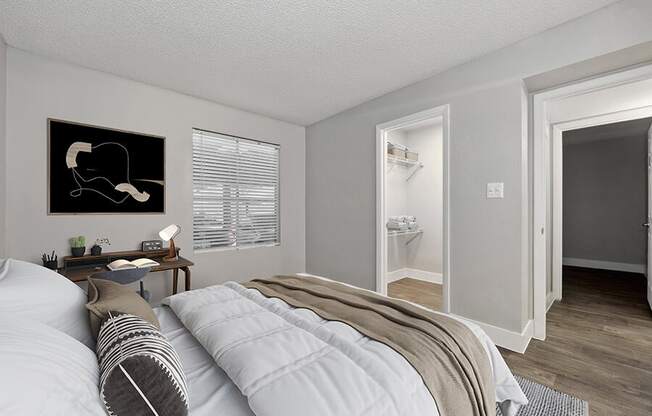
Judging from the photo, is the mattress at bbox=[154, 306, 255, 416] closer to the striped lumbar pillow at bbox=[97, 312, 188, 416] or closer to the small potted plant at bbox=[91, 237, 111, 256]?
the striped lumbar pillow at bbox=[97, 312, 188, 416]

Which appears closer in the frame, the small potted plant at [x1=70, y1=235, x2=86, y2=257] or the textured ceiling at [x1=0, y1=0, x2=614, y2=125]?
the textured ceiling at [x1=0, y1=0, x2=614, y2=125]

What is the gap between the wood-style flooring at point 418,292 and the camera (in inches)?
144

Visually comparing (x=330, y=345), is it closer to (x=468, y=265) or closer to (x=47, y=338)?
(x=47, y=338)

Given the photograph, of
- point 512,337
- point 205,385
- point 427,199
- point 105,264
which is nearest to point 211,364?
point 205,385

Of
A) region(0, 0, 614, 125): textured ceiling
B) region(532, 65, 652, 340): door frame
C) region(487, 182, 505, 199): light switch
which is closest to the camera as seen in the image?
region(0, 0, 614, 125): textured ceiling

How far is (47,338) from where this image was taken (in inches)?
29.4

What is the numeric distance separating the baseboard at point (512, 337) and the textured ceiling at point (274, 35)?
7.84 feet

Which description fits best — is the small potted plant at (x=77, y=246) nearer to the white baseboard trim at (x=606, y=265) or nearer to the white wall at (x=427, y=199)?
the white wall at (x=427, y=199)

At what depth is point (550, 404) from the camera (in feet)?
5.61

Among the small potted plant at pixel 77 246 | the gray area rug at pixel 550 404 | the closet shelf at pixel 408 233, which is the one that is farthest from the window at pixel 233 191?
the gray area rug at pixel 550 404

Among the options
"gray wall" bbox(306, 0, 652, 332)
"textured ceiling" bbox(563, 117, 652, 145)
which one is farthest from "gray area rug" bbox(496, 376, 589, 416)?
"textured ceiling" bbox(563, 117, 652, 145)

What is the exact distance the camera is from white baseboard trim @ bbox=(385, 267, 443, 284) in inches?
179

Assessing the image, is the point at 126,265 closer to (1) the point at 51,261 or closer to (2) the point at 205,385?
(1) the point at 51,261

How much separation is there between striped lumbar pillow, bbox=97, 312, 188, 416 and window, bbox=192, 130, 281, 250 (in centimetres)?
276
